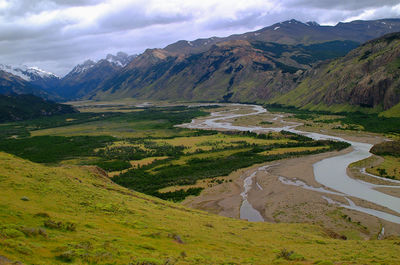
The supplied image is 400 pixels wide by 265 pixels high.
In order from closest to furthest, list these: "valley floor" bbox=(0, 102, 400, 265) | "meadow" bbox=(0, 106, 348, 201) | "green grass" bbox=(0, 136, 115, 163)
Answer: "valley floor" bbox=(0, 102, 400, 265) → "meadow" bbox=(0, 106, 348, 201) → "green grass" bbox=(0, 136, 115, 163)

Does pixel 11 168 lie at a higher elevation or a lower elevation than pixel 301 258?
higher

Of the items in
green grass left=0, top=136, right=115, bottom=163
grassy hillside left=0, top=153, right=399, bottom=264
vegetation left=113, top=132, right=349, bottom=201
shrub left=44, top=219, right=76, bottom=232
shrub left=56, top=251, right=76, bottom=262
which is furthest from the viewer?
green grass left=0, top=136, right=115, bottom=163

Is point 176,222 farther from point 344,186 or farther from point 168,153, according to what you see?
point 168,153

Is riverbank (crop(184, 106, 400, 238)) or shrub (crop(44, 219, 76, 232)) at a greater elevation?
shrub (crop(44, 219, 76, 232))

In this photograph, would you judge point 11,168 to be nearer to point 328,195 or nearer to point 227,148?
point 328,195

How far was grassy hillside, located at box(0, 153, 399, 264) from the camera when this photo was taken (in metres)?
21.2

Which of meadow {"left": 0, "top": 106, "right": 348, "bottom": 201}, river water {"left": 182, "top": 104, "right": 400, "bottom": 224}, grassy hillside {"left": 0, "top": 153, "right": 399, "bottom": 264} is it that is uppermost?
grassy hillside {"left": 0, "top": 153, "right": 399, "bottom": 264}

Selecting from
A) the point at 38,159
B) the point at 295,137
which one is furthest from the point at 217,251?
the point at 295,137

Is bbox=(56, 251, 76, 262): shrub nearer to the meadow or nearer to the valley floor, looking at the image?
the valley floor

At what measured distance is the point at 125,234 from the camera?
27547 millimetres

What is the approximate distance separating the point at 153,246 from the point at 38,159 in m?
96.7

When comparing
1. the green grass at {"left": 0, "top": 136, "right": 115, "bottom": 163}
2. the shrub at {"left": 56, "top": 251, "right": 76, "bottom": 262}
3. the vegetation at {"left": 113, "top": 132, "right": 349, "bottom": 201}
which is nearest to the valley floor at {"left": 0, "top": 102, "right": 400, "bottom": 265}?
the shrub at {"left": 56, "top": 251, "right": 76, "bottom": 262}

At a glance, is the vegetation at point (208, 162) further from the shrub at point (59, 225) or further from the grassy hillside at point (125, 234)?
the shrub at point (59, 225)

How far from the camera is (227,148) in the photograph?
115 metres
